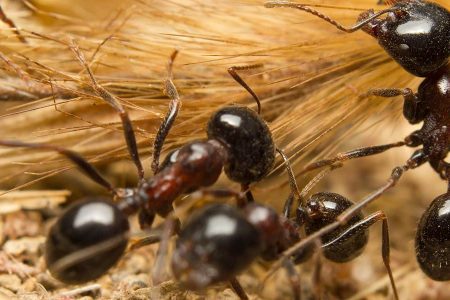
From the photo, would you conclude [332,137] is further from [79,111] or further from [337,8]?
[79,111]

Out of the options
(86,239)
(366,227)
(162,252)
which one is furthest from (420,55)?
(86,239)

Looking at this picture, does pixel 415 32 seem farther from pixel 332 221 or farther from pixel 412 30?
pixel 332 221

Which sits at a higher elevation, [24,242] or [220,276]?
[220,276]

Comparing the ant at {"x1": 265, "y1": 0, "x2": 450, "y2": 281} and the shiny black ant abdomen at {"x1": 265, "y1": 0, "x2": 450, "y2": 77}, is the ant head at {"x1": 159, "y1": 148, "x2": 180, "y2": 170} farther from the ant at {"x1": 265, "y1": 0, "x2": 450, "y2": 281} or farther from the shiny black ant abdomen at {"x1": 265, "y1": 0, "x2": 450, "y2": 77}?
the shiny black ant abdomen at {"x1": 265, "y1": 0, "x2": 450, "y2": 77}

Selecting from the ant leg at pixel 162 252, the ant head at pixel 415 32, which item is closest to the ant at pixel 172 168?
the ant leg at pixel 162 252

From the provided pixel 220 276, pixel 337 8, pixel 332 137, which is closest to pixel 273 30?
pixel 337 8

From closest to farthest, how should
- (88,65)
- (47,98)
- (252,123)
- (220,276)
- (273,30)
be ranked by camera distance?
(220,276)
(252,123)
(88,65)
(47,98)
(273,30)

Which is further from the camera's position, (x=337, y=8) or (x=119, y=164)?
(x=119, y=164)
